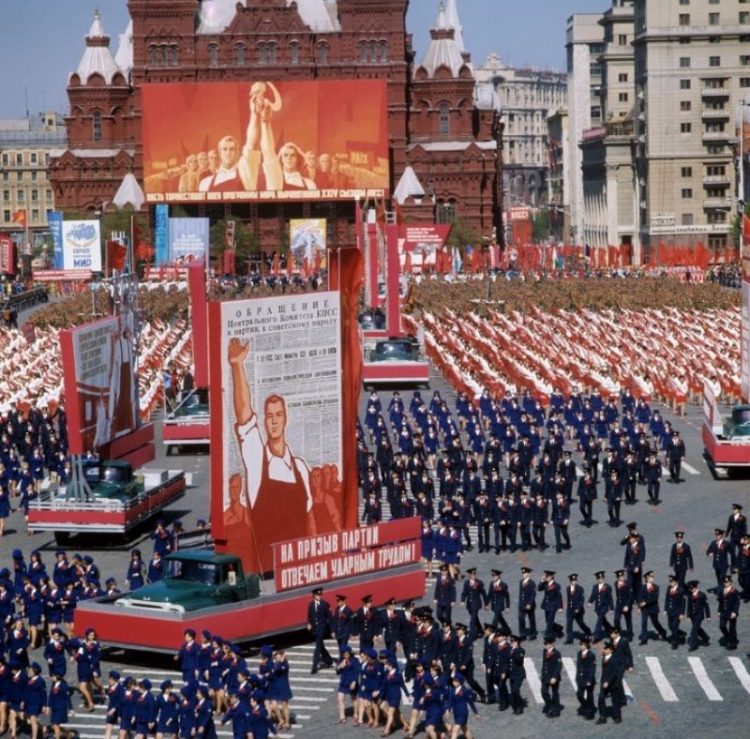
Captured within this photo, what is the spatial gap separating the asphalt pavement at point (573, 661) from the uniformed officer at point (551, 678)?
0.45 feet

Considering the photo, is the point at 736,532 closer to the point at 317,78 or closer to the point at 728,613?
the point at 728,613

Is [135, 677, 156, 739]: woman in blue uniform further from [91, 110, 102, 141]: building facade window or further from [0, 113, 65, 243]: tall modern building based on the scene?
[0, 113, 65, 243]: tall modern building

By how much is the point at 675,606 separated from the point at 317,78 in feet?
301

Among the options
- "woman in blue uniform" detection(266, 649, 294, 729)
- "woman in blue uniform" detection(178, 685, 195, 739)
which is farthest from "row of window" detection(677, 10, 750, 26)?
"woman in blue uniform" detection(178, 685, 195, 739)

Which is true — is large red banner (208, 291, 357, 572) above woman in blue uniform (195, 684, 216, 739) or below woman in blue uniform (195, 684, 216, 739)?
above

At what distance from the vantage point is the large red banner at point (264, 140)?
10269 cm

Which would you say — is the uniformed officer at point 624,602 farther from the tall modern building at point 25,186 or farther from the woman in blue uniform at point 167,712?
the tall modern building at point 25,186

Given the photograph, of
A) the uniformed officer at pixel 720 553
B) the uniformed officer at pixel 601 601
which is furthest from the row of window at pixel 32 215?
the uniformed officer at pixel 601 601

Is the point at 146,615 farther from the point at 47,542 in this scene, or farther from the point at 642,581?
the point at 47,542

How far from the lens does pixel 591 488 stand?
30859 mm

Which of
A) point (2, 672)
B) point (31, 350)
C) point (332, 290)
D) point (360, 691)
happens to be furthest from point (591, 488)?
point (31, 350)

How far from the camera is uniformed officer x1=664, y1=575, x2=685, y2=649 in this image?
2308 centimetres

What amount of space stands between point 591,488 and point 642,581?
7149 millimetres

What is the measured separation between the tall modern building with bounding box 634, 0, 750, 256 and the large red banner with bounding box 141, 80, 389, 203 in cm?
2315
